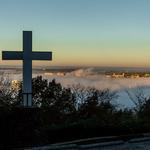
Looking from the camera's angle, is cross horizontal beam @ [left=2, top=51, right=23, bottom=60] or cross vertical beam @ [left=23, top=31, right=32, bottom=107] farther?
cross horizontal beam @ [left=2, top=51, right=23, bottom=60]

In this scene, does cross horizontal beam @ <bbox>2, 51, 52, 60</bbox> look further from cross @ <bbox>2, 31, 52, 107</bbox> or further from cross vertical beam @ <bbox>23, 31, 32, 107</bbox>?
cross vertical beam @ <bbox>23, 31, 32, 107</bbox>

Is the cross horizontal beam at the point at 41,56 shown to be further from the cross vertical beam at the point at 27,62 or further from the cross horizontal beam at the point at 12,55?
the cross horizontal beam at the point at 12,55

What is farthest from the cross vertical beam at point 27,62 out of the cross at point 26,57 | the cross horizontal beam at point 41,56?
the cross horizontal beam at point 41,56

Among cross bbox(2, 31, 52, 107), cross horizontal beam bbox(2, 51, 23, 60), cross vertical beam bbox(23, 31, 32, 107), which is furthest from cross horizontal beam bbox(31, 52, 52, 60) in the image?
cross horizontal beam bbox(2, 51, 23, 60)

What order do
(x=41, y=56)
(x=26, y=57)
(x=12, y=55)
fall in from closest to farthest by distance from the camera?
(x=26, y=57) → (x=12, y=55) → (x=41, y=56)

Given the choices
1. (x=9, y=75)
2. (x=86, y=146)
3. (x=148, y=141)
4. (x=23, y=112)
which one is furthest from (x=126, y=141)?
(x=9, y=75)

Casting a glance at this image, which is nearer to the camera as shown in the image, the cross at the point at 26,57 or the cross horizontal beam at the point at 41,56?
the cross at the point at 26,57

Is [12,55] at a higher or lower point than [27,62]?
higher

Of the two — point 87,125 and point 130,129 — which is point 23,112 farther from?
point 130,129

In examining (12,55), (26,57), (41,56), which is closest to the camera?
(26,57)

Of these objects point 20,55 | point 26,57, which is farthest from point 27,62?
point 20,55

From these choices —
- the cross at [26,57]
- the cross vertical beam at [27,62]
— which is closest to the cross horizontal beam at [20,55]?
the cross at [26,57]

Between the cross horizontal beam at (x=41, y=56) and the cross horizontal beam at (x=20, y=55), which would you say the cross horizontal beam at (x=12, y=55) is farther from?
the cross horizontal beam at (x=41, y=56)

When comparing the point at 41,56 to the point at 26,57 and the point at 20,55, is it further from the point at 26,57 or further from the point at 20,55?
the point at 20,55
